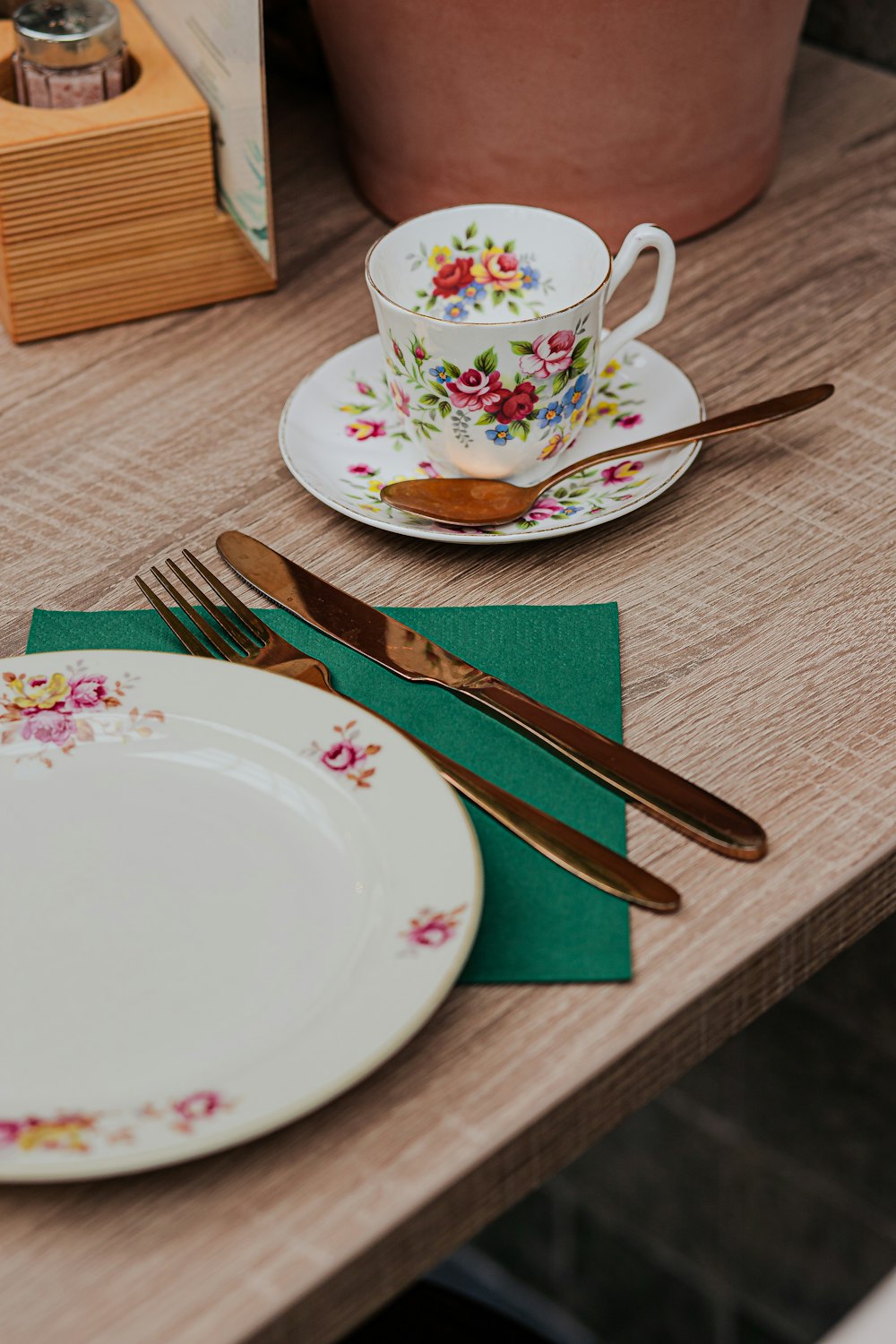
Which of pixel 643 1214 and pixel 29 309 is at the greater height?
pixel 29 309

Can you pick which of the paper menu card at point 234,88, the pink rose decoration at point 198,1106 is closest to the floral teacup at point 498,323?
the paper menu card at point 234,88

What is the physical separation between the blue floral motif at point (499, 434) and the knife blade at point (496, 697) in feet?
0.31

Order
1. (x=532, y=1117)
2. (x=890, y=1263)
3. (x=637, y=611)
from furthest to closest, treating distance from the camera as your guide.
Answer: (x=890, y=1263) → (x=637, y=611) → (x=532, y=1117)

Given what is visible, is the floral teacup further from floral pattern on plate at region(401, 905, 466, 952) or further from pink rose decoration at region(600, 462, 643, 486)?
floral pattern on plate at region(401, 905, 466, 952)

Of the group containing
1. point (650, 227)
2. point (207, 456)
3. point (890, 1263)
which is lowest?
point (890, 1263)

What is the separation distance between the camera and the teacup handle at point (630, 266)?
604 millimetres

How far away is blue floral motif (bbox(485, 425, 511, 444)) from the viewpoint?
575mm

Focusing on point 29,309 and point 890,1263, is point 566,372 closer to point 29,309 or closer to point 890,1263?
point 29,309

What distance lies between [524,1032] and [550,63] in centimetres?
49

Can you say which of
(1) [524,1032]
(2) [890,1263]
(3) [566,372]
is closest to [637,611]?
(3) [566,372]

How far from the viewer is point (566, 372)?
1.87ft

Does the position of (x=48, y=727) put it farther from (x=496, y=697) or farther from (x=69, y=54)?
(x=69, y=54)

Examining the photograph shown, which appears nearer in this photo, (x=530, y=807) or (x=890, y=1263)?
(x=530, y=807)

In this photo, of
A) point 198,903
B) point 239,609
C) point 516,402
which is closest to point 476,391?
point 516,402
